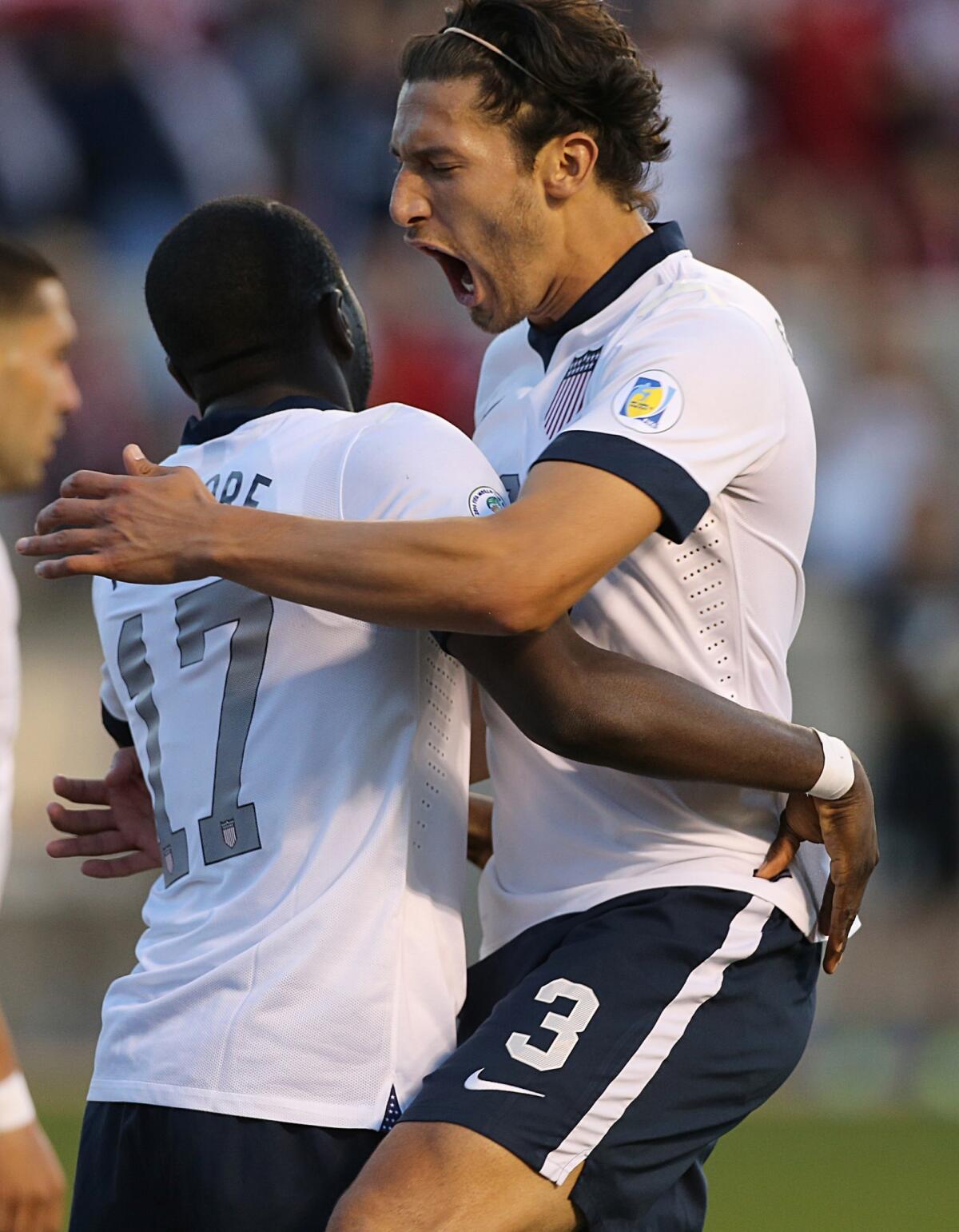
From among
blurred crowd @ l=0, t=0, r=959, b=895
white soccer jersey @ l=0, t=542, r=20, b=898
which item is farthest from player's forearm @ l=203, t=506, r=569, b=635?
blurred crowd @ l=0, t=0, r=959, b=895

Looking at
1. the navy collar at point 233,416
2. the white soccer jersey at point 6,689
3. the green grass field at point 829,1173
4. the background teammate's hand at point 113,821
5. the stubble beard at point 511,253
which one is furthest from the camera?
the green grass field at point 829,1173

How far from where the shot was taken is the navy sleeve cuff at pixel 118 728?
3695mm

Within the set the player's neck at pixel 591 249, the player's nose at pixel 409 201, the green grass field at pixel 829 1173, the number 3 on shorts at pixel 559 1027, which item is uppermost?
the player's nose at pixel 409 201

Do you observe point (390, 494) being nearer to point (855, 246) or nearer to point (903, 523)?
point (903, 523)

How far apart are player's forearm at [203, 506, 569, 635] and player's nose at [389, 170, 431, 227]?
0.84 metres

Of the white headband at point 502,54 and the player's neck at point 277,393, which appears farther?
the white headband at point 502,54

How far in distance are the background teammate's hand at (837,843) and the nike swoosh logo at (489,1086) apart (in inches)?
21.9

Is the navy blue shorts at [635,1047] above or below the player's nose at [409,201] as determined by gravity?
below

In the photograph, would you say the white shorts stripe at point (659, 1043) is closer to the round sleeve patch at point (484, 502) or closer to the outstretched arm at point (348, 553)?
the outstretched arm at point (348, 553)

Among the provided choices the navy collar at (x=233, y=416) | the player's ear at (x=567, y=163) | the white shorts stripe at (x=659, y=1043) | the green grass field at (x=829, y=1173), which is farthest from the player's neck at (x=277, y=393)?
the green grass field at (x=829, y=1173)

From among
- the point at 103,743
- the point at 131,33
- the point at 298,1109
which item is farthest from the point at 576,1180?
the point at 131,33

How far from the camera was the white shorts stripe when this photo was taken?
2.93m

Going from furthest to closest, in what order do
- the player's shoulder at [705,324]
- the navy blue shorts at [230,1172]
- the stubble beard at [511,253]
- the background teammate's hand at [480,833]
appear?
1. the background teammate's hand at [480,833]
2. the stubble beard at [511,253]
3. the player's shoulder at [705,324]
4. the navy blue shorts at [230,1172]

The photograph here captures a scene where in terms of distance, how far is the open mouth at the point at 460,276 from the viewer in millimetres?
3514
